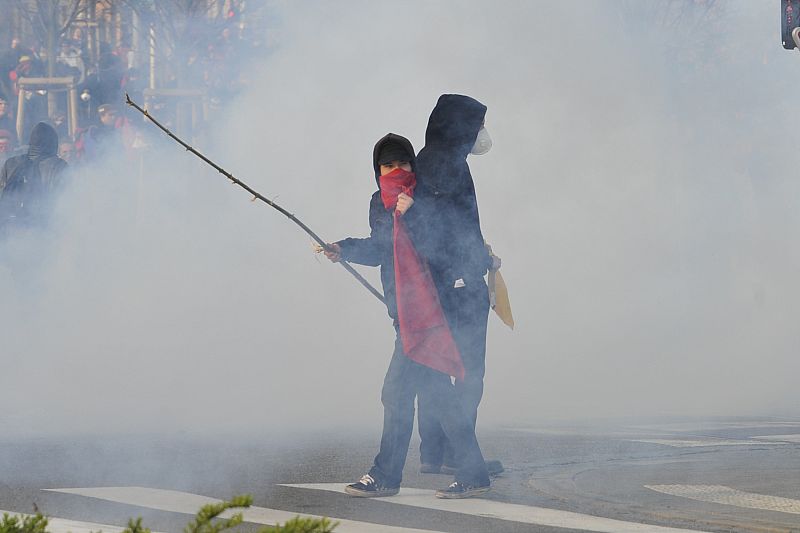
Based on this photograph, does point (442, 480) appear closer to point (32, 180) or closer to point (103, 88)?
point (32, 180)

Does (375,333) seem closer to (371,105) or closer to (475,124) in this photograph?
(371,105)

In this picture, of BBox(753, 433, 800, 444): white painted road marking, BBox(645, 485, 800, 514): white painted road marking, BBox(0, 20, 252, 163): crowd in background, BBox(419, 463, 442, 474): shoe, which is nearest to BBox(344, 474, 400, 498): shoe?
BBox(419, 463, 442, 474): shoe

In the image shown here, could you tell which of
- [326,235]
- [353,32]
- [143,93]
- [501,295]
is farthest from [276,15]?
[501,295]

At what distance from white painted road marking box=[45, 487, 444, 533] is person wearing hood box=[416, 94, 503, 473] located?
1161 mm

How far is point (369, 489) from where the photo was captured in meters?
8.31

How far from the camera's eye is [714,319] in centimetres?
1609

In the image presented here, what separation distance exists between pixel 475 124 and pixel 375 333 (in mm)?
5559

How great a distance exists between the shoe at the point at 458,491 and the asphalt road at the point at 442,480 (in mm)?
70

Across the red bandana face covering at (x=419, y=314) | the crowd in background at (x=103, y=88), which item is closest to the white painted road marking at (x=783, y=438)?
the red bandana face covering at (x=419, y=314)

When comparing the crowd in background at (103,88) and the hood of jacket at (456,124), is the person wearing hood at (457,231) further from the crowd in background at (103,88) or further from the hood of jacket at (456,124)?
the crowd in background at (103,88)

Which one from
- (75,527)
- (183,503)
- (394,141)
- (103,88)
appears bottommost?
(75,527)

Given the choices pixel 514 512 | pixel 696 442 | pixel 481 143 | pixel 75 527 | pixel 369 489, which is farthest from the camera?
pixel 696 442

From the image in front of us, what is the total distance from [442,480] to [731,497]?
1.31 metres

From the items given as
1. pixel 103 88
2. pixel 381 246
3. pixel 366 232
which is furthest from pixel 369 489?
pixel 103 88
